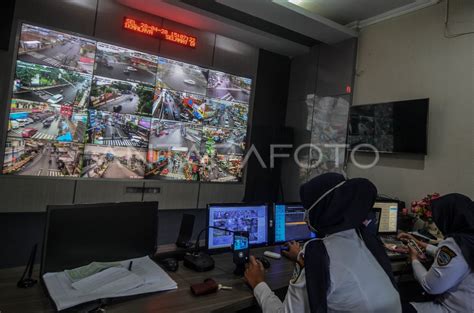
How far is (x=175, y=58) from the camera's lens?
3.50 m

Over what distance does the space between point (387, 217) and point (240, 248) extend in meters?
1.74

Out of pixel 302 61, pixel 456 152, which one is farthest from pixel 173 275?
pixel 302 61

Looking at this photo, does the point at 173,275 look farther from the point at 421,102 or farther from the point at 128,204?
the point at 421,102

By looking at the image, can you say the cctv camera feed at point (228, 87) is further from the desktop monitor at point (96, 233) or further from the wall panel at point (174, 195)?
the desktop monitor at point (96, 233)

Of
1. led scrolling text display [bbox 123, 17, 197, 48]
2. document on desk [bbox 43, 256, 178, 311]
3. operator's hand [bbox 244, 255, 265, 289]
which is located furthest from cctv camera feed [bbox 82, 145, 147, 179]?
operator's hand [bbox 244, 255, 265, 289]

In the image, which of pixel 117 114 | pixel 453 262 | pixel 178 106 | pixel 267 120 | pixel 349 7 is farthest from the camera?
pixel 267 120

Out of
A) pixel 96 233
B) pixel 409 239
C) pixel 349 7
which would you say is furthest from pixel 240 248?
pixel 349 7

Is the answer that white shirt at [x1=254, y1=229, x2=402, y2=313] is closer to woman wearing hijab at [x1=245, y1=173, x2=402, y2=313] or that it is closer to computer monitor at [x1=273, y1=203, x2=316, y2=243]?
woman wearing hijab at [x1=245, y1=173, x2=402, y2=313]

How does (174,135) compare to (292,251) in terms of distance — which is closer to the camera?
(292,251)

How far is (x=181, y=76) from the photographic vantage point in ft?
11.7

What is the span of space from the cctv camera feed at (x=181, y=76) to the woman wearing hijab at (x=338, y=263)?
2657mm

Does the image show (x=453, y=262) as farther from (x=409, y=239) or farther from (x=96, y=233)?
(x=96, y=233)

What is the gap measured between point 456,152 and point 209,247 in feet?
7.76

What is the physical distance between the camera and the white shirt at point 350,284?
3.50 feet
